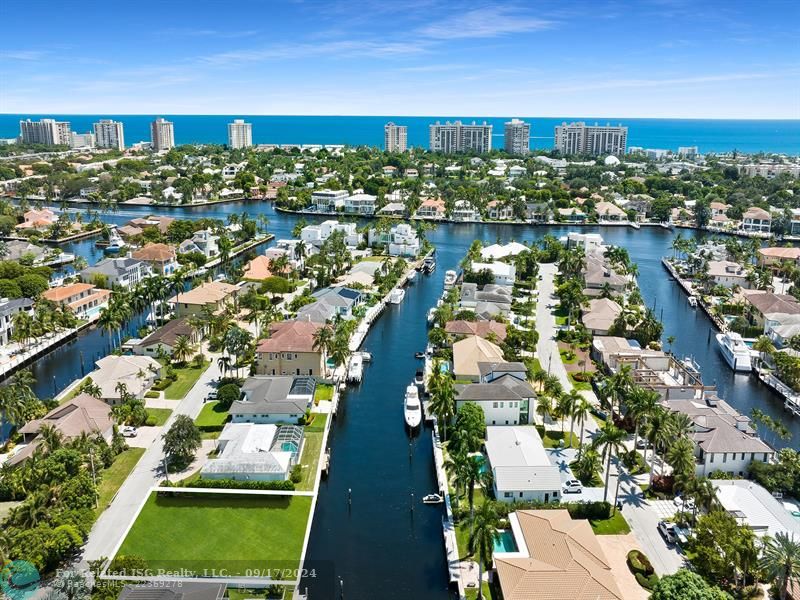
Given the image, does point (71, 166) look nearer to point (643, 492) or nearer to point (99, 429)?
point (99, 429)

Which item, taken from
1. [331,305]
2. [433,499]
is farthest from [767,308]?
[433,499]

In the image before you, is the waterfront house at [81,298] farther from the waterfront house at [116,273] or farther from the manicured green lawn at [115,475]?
the manicured green lawn at [115,475]

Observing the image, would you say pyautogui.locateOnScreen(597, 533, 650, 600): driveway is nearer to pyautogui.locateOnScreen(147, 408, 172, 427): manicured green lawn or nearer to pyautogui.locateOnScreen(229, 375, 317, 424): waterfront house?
pyautogui.locateOnScreen(229, 375, 317, 424): waterfront house

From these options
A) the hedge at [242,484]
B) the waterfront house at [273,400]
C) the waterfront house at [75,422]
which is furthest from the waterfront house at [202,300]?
the hedge at [242,484]

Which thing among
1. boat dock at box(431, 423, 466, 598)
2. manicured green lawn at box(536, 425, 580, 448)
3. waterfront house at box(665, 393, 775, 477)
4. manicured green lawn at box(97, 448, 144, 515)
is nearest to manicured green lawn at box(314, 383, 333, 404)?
boat dock at box(431, 423, 466, 598)

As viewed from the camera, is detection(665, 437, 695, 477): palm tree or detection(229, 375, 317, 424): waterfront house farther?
detection(229, 375, 317, 424): waterfront house

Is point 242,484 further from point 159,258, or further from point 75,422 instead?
point 159,258
